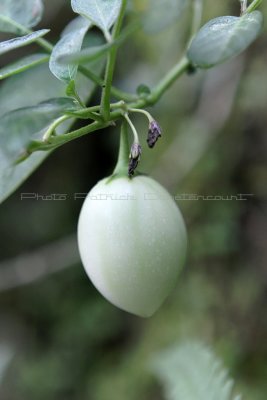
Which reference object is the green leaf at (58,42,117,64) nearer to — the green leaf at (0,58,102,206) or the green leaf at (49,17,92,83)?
the green leaf at (49,17,92,83)

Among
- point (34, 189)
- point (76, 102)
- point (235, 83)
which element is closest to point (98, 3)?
point (76, 102)

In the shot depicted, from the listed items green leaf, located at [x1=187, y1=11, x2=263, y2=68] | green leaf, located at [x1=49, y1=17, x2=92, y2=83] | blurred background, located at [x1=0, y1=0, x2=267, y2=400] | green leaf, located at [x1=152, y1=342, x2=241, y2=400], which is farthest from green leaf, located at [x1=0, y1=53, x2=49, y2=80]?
blurred background, located at [x1=0, y1=0, x2=267, y2=400]

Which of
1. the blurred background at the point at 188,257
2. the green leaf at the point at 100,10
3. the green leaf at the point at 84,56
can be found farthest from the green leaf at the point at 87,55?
the blurred background at the point at 188,257

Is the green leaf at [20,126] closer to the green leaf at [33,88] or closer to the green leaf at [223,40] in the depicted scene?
the green leaf at [223,40]

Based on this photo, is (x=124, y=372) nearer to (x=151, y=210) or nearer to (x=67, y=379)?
(x=67, y=379)

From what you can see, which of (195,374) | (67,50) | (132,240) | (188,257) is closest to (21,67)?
(67,50)

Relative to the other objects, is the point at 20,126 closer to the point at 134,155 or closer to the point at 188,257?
the point at 134,155
